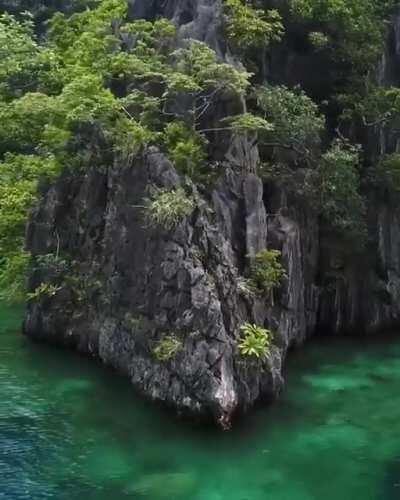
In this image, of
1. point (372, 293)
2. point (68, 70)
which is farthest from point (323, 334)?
point (68, 70)

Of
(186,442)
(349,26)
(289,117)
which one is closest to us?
(186,442)

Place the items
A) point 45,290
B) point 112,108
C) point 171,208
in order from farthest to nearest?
point 45,290 < point 112,108 < point 171,208

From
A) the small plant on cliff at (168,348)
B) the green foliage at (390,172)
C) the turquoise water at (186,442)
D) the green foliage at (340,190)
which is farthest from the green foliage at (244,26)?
the turquoise water at (186,442)

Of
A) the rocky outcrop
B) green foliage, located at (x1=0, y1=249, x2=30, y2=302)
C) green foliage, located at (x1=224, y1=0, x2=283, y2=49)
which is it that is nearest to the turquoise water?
the rocky outcrop

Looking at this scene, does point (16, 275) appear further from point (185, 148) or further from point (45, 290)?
point (185, 148)

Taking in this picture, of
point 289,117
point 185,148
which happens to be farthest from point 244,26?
point 185,148

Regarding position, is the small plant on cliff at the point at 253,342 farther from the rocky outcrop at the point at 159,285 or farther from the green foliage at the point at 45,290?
the green foliage at the point at 45,290
